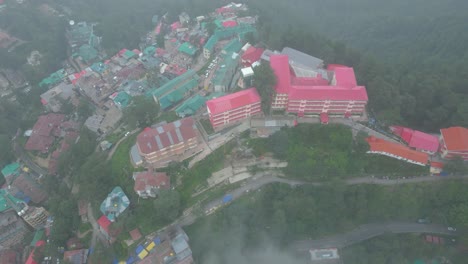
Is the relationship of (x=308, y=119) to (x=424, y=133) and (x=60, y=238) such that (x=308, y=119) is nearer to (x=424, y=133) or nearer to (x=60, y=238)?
(x=424, y=133)

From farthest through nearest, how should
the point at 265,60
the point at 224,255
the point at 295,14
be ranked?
the point at 295,14 → the point at 265,60 → the point at 224,255

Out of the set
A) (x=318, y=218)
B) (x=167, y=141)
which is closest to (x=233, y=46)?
(x=167, y=141)

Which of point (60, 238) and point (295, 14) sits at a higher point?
point (295, 14)

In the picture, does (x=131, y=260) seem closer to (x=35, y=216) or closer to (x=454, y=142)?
(x=35, y=216)

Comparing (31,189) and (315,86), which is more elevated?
(315,86)

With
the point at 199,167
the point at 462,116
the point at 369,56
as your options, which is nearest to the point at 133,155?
the point at 199,167

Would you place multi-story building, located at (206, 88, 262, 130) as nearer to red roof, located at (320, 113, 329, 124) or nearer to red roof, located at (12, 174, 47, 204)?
red roof, located at (320, 113, 329, 124)
